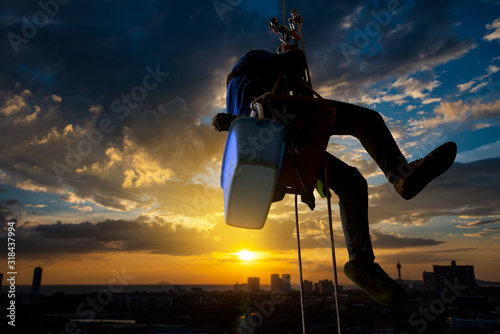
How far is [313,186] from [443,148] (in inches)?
35.8

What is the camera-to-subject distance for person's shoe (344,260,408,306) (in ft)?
6.27

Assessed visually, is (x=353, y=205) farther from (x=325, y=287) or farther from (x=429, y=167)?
(x=325, y=287)

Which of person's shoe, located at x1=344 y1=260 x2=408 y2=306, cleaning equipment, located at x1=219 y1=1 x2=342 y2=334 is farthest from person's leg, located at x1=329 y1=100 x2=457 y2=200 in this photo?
person's shoe, located at x1=344 y1=260 x2=408 y2=306

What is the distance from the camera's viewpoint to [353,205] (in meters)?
2.27

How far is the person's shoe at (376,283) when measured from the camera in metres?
1.91

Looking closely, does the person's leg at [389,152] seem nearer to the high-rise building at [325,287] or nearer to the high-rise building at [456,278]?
the high-rise building at [325,287]

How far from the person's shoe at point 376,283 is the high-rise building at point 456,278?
41.5 metres

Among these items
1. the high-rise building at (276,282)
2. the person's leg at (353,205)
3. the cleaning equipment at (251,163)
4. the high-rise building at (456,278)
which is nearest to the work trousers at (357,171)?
the person's leg at (353,205)

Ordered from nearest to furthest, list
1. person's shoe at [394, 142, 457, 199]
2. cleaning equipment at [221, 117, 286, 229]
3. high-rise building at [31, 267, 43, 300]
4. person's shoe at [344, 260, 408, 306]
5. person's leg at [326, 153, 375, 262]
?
cleaning equipment at [221, 117, 286, 229] → person's shoe at [394, 142, 457, 199] → person's shoe at [344, 260, 408, 306] → person's leg at [326, 153, 375, 262] → high-rise building at [31, 267, 43, 300]

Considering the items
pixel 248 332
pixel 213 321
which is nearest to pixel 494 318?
pixel 248 332

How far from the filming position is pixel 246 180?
1.58m

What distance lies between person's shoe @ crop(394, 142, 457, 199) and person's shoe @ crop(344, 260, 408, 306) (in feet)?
1.85

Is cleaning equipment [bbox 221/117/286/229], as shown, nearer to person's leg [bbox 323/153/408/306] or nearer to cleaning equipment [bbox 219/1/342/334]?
cleaning equipment [bbox 219/1/342/334]

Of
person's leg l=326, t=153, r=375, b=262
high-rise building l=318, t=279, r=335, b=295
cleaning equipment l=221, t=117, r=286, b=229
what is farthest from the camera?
high-rise building l=318, t=279, r=335, b=295
